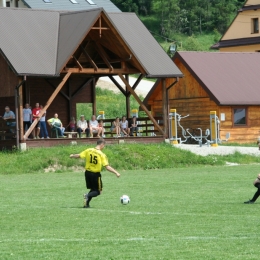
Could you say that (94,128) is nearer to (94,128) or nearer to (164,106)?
(94,128)

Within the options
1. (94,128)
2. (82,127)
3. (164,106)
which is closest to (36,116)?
(82,127)

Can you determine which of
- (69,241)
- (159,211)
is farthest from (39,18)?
(69,241)

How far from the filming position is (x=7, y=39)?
132 feet

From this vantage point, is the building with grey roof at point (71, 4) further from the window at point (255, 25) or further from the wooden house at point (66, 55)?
the wooden house at point (66, 55)

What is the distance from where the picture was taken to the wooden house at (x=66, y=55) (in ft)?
130

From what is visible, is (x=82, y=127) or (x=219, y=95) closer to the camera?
(x=82, y=127)

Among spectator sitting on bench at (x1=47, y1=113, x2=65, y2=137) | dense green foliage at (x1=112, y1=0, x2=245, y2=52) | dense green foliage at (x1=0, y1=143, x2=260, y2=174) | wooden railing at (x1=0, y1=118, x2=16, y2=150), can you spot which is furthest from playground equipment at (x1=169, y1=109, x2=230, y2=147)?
dense green foliage at (x1=112, y1=0, x2=245, y2=52)

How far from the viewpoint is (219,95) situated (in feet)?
170

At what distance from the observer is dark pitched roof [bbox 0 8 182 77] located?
3969cm

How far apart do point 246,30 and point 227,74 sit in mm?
24123

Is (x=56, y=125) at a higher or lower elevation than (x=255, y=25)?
lower

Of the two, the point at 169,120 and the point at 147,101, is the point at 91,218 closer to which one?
the point at 169,120

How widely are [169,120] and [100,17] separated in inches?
362

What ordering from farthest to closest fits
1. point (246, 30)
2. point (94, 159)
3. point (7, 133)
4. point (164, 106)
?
point (246, 30), point (164, 106), point (7, 133), point (94, 159)
